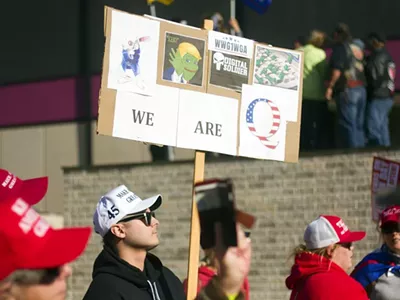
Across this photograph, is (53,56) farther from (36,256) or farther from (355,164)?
(36,256)

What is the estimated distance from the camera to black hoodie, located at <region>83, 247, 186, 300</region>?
229 inches

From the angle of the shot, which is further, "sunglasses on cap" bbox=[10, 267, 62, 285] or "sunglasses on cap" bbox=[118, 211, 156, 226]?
"sunglasses on cap" bbox=[118, 211, 156, 226]

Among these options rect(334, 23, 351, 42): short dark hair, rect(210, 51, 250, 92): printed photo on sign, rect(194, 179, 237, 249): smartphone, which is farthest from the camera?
rect(334, 23, 351, 42): short dark hair

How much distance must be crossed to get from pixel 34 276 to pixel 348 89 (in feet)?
34.0

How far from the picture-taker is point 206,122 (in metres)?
6.85

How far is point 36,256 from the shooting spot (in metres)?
3.49

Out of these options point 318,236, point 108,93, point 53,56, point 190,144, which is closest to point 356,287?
point 318,236

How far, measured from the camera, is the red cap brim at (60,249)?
3.50 m

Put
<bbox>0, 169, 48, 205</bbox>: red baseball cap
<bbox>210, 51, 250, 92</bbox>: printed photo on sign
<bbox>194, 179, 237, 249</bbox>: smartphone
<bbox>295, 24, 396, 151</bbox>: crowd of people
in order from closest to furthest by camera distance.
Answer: <bbox>194, 179, 237, 249</bbox>: smartphone < <bbox>0, 169, 48, 205</bbox>: red baseball cap < <bbox>210, 51, 250, 92</bbox>: printed photo on sign < <bbox>295, 24, 396, 151</bbox>: crowd of people

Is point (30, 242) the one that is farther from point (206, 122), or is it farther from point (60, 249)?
point (206, 122)

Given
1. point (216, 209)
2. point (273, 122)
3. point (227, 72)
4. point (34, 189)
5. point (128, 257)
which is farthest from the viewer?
point (273, 122)

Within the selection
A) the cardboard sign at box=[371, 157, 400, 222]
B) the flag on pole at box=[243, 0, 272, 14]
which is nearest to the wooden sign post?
the cardboard sign at box=[371, 157, 400, 222]

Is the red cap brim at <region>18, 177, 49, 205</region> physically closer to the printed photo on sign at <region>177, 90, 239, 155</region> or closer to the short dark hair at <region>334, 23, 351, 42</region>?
the printed photo on sign at <region>177, 90, 239, 155</region>

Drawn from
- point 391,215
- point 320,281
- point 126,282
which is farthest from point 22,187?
point 391,215
